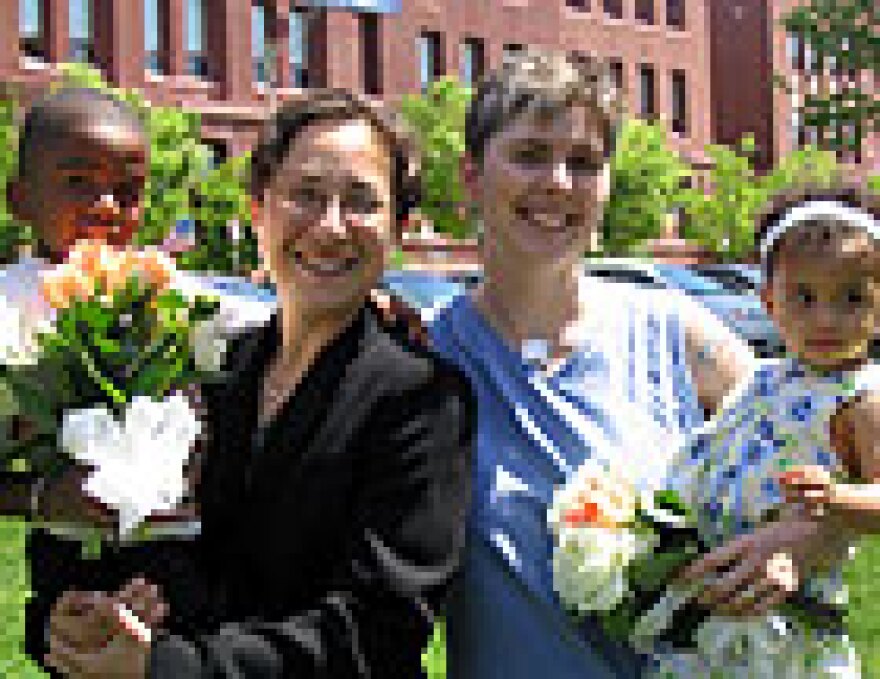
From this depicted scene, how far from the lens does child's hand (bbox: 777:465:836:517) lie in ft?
8.34

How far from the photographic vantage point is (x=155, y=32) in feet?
142

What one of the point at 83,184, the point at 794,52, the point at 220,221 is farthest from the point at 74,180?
the point at 794,52

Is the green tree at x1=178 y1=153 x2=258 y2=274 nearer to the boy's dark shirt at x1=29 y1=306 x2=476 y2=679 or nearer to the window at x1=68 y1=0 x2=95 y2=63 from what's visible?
the window at x1=68 y1=0 x2=95 y2=63

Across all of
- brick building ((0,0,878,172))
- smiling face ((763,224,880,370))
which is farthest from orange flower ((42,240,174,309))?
brick building ((0,0,878,172))

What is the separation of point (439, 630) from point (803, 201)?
3447mm

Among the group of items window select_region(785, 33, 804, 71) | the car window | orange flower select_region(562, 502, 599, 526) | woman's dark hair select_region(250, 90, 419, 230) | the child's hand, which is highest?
window select_region(785, 33, 804, 71)

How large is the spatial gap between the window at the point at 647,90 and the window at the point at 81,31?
2191cm

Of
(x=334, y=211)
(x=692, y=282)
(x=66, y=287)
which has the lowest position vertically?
(x=692, y=282)

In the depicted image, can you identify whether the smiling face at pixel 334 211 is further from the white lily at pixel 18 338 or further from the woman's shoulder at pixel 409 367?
the white lily at pixel 18 338

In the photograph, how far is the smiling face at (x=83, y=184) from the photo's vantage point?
281cm

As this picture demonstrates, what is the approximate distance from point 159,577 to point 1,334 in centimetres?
47

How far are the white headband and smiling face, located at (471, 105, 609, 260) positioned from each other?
424mm

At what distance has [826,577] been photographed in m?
2.66

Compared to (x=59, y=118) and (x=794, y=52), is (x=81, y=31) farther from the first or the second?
(x=59, y=118)
